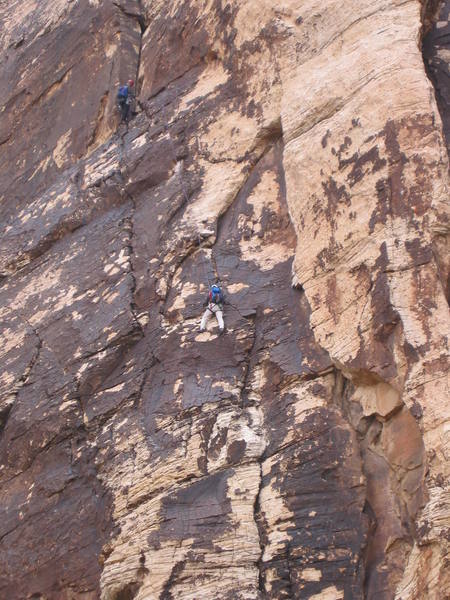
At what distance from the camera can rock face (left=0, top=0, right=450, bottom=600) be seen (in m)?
12.3

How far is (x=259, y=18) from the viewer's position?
56.3 feet

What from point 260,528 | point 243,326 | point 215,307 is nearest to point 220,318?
point 215,307

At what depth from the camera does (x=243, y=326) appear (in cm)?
1443

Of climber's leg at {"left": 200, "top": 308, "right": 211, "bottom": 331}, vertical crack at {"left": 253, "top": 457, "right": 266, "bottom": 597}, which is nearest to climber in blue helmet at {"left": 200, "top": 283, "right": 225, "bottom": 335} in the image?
climber's leg at {"left": 200, "top": 308, "right": 211, "bottom": 331}

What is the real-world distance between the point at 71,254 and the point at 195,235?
287cm

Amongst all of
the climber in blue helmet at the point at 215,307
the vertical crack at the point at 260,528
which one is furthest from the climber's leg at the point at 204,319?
the vertical crack at the point at 260,528

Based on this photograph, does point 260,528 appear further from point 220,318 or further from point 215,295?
point 215,295

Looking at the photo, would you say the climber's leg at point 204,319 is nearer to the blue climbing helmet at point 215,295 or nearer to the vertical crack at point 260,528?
the blue climbing helmet at point 215,295

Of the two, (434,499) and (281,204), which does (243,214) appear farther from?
(434,499)

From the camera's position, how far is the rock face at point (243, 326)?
12289 millimetres

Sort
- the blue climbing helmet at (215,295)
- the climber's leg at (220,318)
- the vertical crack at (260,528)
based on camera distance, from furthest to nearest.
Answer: the blue climbing helmet at (215,295)
the climber's leg at (220,318)
the vertical crack at (260,528)

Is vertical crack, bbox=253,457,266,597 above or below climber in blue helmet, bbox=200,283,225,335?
below

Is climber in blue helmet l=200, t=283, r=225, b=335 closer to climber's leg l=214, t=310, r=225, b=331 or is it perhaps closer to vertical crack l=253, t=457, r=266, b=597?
climber's leg l=214, t=310, r=225, b=331

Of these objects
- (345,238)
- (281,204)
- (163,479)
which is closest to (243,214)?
(281,204)
